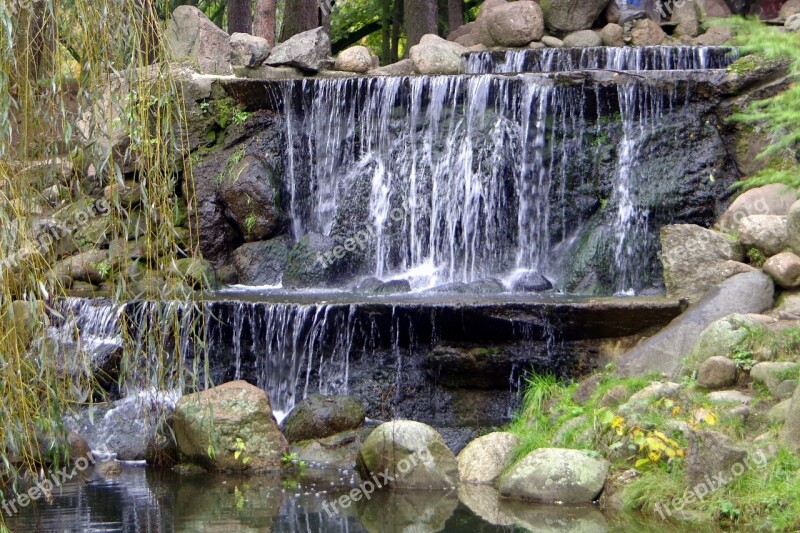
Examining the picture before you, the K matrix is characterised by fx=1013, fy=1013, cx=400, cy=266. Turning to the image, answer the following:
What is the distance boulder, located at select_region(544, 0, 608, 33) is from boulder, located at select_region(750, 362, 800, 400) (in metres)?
10.1

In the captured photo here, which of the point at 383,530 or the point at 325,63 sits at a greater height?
the point at 325,63

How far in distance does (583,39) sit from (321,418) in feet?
30.6

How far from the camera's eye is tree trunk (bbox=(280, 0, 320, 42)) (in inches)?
728

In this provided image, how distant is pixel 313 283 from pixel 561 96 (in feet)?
12.2

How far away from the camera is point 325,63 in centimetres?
1517

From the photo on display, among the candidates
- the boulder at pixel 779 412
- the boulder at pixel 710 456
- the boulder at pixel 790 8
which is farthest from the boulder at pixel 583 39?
the boulder at pixel 710 456

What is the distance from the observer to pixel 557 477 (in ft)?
23.4

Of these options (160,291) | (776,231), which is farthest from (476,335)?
(160,291)

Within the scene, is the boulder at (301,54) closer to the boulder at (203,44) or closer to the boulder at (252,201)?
the boulder at (203,44)

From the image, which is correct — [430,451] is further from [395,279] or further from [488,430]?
[395,279]


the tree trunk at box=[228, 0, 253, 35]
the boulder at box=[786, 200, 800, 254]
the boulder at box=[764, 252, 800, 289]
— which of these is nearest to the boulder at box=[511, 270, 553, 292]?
the boulder at box=[764, 252, 800, 289]

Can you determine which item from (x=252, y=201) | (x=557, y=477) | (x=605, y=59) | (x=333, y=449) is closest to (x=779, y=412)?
(x=557, y=477)

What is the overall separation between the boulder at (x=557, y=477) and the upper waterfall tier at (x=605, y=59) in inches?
283

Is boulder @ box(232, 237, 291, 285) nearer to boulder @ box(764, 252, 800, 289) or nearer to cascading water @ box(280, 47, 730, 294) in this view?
cascading water @ box(280, 47, 730, 294)
